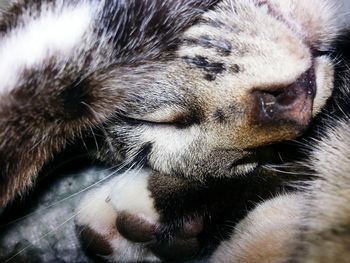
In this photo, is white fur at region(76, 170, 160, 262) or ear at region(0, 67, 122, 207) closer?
ear at region(0, 67, 122, 207)

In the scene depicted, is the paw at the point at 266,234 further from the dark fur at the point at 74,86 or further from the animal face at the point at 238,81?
the dark fur at the point at 74,86

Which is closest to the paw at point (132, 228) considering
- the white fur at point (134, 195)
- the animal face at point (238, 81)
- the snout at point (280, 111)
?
the white fur at point (134, 195)

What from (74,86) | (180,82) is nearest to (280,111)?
(180,82)

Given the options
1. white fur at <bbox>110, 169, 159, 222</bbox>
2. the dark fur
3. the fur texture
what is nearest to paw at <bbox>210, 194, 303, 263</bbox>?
the fur texture

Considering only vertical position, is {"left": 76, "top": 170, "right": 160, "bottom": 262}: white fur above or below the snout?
below

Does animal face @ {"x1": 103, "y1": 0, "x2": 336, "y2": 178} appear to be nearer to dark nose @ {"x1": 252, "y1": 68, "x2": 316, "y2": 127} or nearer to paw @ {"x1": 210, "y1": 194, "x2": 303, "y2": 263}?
dark nose @ {"x1": 252, "y1": 68, "x2": 316, "y2": 127}

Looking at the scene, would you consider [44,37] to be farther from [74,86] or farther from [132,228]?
[132,228]
